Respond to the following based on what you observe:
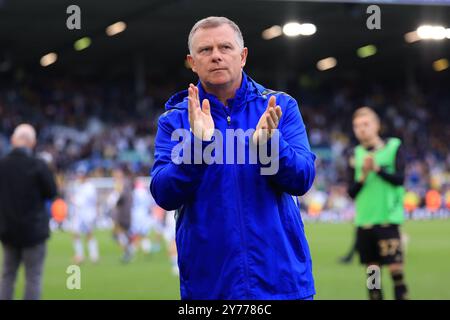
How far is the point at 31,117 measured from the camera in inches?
1462

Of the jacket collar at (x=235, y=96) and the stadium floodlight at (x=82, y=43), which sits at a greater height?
the stadium floodlight at (x=82, y=43)

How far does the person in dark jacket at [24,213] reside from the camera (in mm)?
8656

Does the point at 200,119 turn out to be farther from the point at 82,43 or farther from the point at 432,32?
the point at 82,43

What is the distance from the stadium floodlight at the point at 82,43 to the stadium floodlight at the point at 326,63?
12636 mm

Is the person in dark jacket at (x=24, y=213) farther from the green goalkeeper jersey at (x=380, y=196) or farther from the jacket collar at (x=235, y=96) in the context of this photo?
the jacket collar at (x=235, y=96)

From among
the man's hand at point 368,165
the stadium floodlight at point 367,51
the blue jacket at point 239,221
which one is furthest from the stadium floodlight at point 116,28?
the blue jacket at point 239,221

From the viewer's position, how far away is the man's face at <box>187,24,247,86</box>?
3.66m

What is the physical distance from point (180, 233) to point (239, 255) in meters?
0.32

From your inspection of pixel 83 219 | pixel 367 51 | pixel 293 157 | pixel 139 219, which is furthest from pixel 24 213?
pixel 367 51

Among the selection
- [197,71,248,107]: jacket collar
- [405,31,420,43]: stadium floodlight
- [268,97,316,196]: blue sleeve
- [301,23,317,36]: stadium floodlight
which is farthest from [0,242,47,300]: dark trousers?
[405,31,420,43]: stadium floodlight

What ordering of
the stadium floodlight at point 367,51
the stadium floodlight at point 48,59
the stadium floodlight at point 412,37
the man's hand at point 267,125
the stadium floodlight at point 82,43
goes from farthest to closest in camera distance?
1. the stadium floodlight at point 367,51
2. the stadium floodlight at point 48,59
3. the stadium floodlight at point 82,43
4. the stadium floodlight at point 412,37
5. the man's hand at point 267,125

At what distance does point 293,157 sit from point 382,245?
5372 mm
